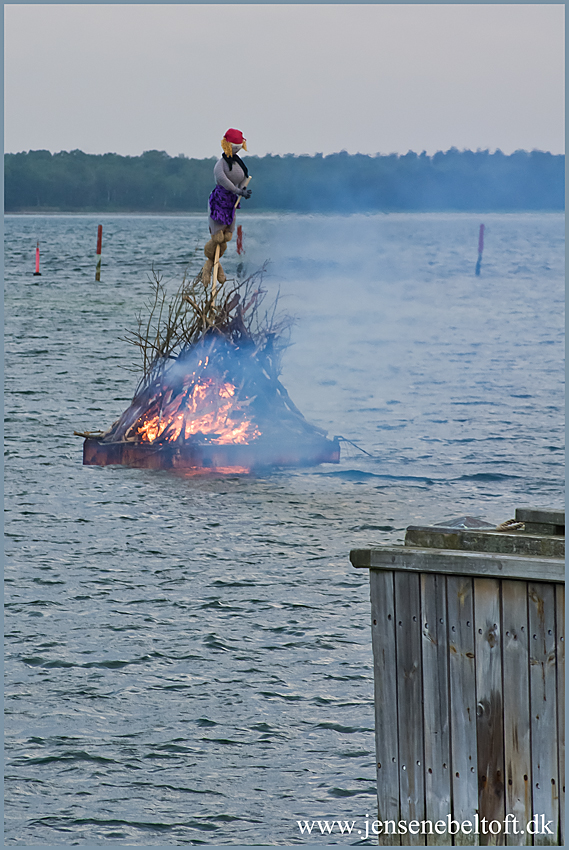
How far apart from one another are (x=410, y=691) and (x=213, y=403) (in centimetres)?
1172

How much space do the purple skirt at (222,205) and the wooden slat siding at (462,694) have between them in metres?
9.78

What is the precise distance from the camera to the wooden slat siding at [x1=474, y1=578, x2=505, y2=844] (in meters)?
4.75

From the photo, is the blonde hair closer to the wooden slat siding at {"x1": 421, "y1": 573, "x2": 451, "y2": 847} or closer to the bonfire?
the bonfire

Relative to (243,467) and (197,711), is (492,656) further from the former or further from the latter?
(243,467)

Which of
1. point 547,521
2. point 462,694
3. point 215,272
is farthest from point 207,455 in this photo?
point 462,694

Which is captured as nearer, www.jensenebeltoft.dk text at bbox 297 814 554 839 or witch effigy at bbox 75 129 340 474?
www.jensenebeltoft.dk text at bbox 297 814 554 839

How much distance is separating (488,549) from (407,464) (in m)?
13.4

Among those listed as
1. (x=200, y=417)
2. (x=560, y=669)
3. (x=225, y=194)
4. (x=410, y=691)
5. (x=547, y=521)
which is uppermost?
(x=225, y=194)

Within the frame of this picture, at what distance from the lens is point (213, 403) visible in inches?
649

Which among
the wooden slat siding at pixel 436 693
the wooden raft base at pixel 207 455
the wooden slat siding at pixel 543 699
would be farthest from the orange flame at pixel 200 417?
the wooden slat siding at pixel 543 699

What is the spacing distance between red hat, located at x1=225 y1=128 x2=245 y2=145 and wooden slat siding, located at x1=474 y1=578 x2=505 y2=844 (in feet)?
31.4

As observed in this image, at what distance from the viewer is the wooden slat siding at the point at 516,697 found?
4.71 metres

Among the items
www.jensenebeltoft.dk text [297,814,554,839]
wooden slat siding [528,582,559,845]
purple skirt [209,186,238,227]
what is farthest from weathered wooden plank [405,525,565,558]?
purple skirt [209,186,238,227]

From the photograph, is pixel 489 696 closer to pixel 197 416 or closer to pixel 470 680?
pixel 470 680
